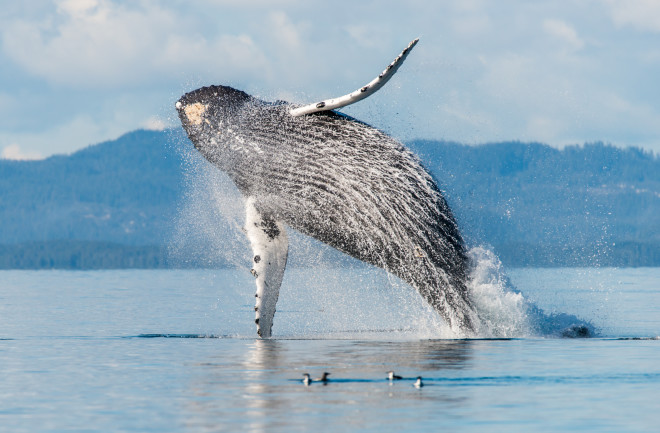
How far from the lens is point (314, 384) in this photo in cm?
1338

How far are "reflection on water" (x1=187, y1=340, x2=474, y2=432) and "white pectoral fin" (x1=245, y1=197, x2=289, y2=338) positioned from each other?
1000 millimetres

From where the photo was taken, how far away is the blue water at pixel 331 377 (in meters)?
11.3

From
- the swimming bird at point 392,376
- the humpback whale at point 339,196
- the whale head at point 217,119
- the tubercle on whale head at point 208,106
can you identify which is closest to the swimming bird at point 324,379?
the swimming bird at point 392,376

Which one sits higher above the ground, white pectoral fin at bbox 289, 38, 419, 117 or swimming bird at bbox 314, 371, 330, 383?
white pectoral fin at bbox 289, 38, 419, 117

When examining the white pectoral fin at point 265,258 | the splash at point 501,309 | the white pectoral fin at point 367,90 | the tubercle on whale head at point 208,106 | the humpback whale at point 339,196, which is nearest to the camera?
the white pectoral fin at point 367,90

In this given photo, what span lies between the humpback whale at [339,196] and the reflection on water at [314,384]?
4.04 feet

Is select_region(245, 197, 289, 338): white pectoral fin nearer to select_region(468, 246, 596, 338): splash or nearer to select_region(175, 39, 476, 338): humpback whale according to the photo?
select_region(175, 39, 476, 338): humpback whale

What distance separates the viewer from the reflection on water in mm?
11453

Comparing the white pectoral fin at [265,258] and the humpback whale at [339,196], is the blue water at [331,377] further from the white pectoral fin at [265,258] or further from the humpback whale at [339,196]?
the humpback whale at [339,196]

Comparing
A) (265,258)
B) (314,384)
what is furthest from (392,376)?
(265,258)

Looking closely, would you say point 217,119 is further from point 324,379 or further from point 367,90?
point 324,379

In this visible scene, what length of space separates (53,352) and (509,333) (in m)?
7.81

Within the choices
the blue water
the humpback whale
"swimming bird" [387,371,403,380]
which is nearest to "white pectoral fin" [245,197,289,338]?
the humpback whale

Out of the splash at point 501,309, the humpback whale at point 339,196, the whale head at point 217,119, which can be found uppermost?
the whale head at point 217,119
